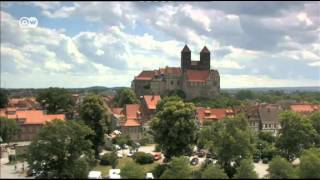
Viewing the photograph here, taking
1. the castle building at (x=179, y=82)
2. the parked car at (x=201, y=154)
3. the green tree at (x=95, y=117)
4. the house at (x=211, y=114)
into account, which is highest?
the castle building at (x=179, y=82)

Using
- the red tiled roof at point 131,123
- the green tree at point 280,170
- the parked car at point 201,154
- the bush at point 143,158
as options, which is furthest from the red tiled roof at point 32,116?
the green tree at point 280,170

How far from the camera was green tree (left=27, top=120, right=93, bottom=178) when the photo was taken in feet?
131

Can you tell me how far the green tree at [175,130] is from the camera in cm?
4691

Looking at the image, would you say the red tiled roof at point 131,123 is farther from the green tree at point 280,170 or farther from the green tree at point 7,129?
the green tree at point 280,170

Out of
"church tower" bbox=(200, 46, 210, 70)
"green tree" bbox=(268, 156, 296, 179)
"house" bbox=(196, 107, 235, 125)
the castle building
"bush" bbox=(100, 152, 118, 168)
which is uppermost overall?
"church tower" bbox=(200, 46, 210, 70)

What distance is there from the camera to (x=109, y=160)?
163ft

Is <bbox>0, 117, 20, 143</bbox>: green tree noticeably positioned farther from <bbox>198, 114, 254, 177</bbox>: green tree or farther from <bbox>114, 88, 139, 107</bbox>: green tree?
<bbox>114, 88, 139, 107</bbox>: green tree

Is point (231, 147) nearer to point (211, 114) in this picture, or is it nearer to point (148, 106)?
point (211, 114)

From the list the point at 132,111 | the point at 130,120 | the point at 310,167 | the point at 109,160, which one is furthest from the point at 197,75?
the point at 310,167

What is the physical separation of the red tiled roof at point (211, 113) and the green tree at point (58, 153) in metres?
41.6

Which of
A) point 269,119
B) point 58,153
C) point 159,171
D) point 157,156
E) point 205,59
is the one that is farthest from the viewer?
point 205,59

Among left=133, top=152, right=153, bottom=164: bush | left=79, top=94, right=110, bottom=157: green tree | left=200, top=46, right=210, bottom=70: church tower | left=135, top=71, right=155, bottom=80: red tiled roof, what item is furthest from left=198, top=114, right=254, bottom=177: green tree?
left=200, top=46, right=210, bottom=70: church tower

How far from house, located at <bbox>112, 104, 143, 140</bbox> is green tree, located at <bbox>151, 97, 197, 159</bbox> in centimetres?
2642

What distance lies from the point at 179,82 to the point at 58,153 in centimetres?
8126
